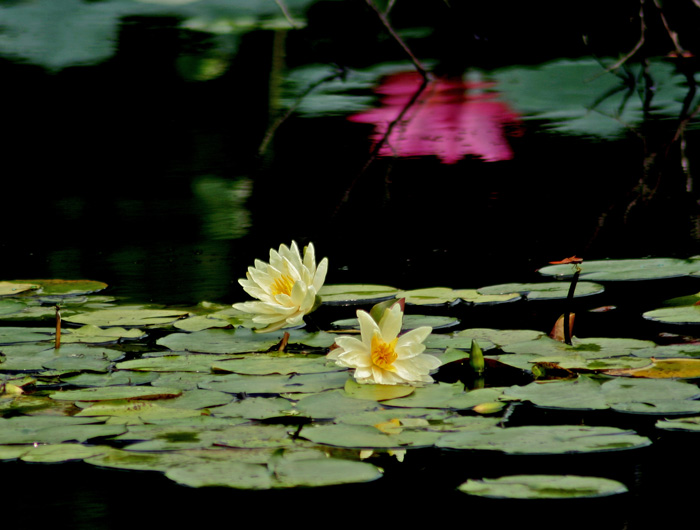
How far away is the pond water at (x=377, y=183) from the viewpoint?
90 cm

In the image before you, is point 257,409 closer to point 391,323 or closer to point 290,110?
point 391,323

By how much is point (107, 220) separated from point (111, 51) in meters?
5.36

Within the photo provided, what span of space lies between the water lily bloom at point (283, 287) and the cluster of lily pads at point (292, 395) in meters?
0.04

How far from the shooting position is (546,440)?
92 centimetres

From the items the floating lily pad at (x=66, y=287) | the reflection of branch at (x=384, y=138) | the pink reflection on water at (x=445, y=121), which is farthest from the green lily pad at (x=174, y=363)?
the pink reflection on water at (x=445, y=121)

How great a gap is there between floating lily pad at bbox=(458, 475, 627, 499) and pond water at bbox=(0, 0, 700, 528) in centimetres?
2

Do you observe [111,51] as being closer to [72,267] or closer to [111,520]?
[72,267]

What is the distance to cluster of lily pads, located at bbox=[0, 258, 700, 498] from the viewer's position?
0.91 m

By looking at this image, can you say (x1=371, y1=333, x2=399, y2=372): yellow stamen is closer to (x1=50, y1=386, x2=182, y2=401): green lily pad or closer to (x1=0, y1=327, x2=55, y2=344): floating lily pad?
(x1=50, y1=386, x2=182, y2=401): green lily pad

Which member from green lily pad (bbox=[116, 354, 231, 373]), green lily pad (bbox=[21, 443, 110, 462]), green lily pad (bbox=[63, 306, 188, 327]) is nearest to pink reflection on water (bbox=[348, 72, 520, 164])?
green lily pad (bbox=[63, 306, 188, 327])

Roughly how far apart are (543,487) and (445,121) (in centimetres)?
323

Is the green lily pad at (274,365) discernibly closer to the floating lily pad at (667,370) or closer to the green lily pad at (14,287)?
the floating lily pad at (667,370)

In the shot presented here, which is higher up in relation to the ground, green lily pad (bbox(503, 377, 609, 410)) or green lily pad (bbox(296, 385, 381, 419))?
green lily pad (bbox(503, 377, 609, 410))

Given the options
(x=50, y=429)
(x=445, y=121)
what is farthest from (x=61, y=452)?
(x=445, y=121)
